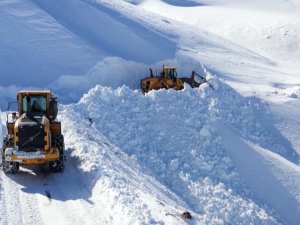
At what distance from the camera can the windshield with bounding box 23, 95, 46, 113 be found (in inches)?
610

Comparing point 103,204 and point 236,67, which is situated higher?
point 103,204

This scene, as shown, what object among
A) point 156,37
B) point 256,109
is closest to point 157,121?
point 256,109

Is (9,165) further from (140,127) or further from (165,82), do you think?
(165,82)

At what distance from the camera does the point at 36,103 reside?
1553 cm

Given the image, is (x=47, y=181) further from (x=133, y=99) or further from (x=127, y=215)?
(x=133, y=99)

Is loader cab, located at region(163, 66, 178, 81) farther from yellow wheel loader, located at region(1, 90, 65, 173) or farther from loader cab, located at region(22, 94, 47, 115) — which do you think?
yellow wheel loader, located at region(1, 90, 65, 173)

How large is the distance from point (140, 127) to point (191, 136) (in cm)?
217

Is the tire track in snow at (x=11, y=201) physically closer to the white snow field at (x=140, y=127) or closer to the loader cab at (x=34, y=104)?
the white snow field at (x=140, y=127)

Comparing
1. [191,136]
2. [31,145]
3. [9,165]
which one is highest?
[31,145]

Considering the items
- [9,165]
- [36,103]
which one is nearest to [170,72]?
[36,103]

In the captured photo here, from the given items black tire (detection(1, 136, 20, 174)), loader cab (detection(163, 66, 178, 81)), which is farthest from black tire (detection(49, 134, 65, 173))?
loader cab (detection(163, 66, 178, 81))

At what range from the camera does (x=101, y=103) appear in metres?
21.9

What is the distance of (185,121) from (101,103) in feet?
12.1

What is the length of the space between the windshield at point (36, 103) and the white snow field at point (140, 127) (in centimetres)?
179
